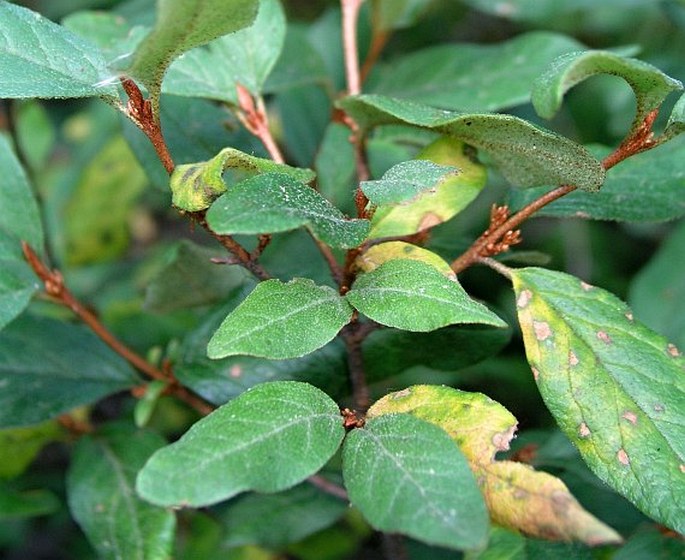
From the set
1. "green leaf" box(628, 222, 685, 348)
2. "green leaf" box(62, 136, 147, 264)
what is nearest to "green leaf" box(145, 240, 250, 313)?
"green leaf" box(62, 136, 147, 264)

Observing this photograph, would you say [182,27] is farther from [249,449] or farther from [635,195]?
[635,195]

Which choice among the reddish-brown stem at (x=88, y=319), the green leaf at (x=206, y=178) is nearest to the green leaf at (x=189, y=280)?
the reddish-brown stem at (x=88, y=319)

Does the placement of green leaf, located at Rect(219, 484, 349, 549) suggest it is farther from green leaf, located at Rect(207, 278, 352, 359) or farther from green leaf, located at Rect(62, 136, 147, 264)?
green leaf, located at Rect(62, 136, 147, 264)

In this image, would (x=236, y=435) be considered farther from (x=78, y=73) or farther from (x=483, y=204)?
(x=483, y=204)

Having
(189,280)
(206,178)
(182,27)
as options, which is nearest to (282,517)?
(189,280)

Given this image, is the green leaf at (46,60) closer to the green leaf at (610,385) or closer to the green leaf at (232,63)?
the green leaf at (232,63)
